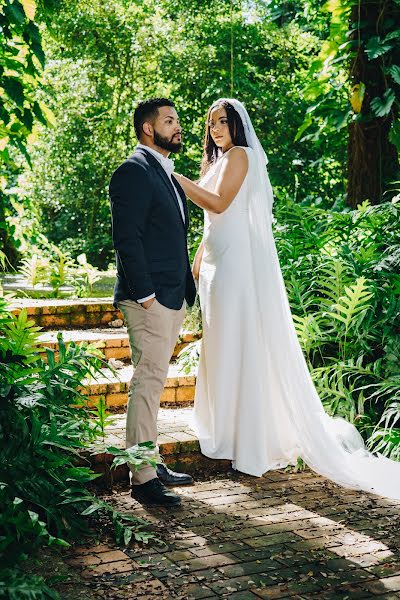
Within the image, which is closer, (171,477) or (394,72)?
(171,477)

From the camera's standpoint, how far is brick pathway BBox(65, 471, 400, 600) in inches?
127

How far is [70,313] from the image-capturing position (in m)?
7.24

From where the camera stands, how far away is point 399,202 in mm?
6945

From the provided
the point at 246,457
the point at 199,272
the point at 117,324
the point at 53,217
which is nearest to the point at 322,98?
the point at 117,324

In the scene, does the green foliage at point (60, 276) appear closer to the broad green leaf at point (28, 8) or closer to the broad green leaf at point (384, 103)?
the broad green leaf at point (384, 103)

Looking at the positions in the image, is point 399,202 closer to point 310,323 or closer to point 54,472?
point 310,323

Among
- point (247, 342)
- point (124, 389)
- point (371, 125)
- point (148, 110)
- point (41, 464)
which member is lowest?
point (41, 464)

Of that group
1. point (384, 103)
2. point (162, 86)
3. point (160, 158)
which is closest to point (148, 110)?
point (160, 158)

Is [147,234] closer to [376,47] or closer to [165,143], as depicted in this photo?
[165,143]

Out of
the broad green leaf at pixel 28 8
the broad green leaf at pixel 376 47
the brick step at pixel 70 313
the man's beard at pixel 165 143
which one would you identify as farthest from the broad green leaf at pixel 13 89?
the broad green leaf at pixel 376 47

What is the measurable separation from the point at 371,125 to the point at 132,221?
418 centimetres

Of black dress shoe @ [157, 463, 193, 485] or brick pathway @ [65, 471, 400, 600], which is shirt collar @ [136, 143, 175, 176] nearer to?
black dress shoe @ [157, 463, 193, 485]

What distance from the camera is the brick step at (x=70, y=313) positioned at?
705 cm

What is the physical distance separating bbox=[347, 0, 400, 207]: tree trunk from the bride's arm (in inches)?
117
